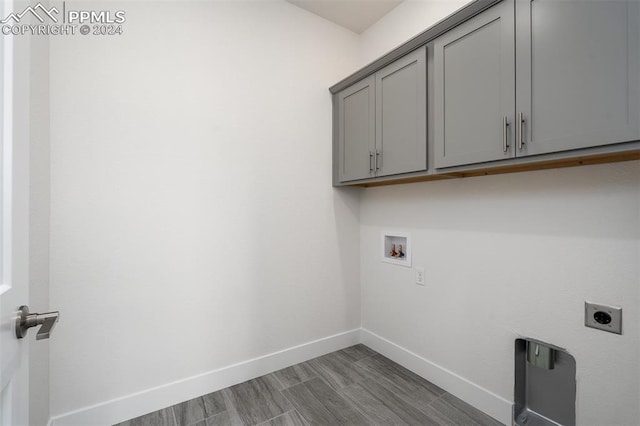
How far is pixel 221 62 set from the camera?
6.51 feet

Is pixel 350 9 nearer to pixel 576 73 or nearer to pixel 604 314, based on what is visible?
pixel 576 73

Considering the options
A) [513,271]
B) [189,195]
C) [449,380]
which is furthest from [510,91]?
[189,195]

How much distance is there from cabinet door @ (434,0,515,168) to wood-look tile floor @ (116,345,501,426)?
1.48m

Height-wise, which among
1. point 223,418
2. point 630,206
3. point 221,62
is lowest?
point 223,418

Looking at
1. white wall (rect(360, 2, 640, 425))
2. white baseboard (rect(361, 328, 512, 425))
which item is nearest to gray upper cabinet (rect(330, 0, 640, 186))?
white wall (rect(360, 2, 640, 425))

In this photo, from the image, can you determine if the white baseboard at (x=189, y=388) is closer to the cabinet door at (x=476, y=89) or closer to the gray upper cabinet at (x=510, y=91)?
the gray upper cabinet at (x=510, y=91)

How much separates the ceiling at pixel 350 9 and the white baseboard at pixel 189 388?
2732 millimetres

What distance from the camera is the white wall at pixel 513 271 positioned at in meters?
1.29

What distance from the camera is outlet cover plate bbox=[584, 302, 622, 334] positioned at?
128 centimetres

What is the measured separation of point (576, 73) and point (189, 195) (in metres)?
2.06

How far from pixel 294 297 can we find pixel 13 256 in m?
1.82

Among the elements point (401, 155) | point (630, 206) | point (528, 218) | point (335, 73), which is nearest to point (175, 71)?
point (335, 73)

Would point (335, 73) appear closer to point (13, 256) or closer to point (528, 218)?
point (528, 218)

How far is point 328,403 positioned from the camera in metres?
1.83
